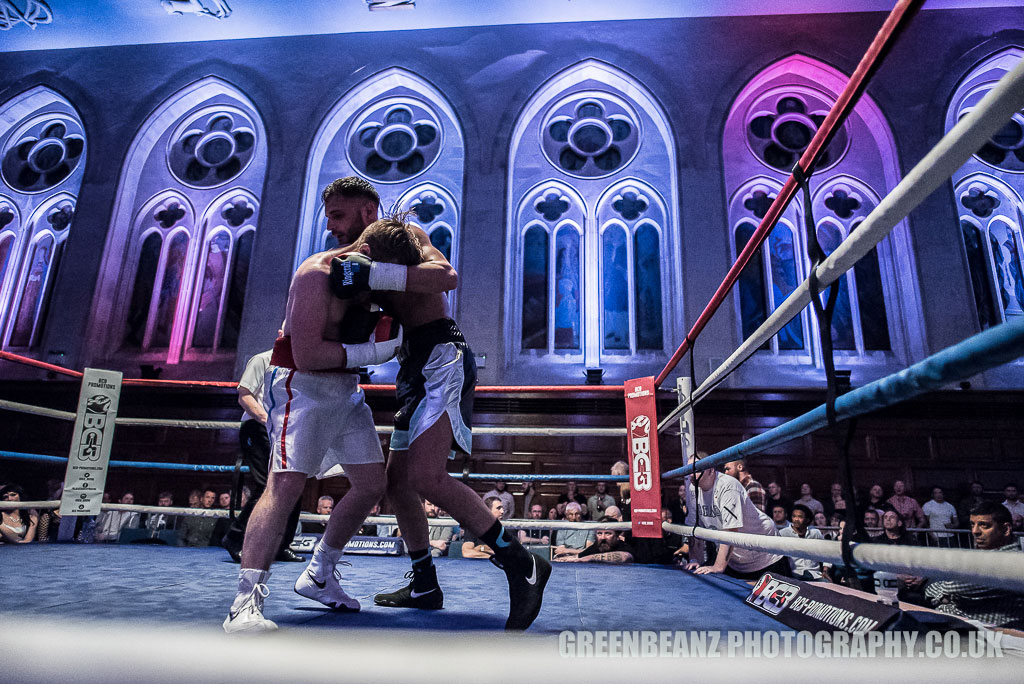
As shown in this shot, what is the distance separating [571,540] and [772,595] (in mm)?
2352

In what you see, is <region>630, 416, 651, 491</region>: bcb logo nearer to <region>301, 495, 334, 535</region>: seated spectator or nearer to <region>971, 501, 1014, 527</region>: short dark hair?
<region>971, 501, 1014, 527</region>: short dark hair

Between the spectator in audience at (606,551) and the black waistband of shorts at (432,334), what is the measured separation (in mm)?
1874

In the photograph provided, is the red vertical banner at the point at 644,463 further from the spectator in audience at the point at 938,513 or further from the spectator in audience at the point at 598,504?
the spectator in audience at the point at 938,513

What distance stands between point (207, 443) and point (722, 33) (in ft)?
28.2

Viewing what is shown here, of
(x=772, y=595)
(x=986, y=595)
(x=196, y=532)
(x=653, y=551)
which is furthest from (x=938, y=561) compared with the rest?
(x=196, y=532)

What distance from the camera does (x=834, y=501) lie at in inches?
220

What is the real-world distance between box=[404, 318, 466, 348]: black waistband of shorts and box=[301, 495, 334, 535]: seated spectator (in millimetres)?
3486

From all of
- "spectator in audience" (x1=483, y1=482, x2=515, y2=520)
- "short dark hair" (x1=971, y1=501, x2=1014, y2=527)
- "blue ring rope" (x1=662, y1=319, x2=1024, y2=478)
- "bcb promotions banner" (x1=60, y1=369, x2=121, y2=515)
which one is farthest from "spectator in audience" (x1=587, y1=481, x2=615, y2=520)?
"blue ring rope" (x1=662, y1=319, x2=1024, y2=478)

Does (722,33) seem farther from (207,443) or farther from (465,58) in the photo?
(207,443)

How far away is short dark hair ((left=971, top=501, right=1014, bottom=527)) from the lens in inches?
91.6

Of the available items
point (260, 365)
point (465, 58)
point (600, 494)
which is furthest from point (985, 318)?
point (260, 365)

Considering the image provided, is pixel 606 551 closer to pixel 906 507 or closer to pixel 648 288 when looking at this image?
pixel 906 507

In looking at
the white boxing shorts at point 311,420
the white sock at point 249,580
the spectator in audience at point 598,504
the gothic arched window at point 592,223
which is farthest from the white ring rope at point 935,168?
the gothic arched window at point 592,223

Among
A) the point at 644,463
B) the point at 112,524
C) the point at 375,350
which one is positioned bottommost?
the point at 112,524
